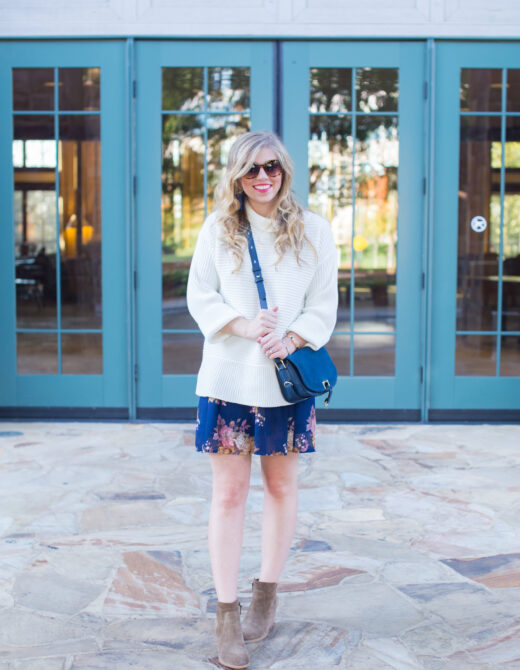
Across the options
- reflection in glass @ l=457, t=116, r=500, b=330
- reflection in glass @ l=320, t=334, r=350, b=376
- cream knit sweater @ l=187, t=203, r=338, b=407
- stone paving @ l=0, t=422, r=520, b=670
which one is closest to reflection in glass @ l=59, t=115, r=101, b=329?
stone paving @ l=0, t=422, r=520, b=670

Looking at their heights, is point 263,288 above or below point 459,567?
above

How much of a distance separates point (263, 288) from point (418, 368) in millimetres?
3412

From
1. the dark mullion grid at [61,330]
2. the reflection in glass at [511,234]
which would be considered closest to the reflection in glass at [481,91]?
the reflection in glass at [511,234]

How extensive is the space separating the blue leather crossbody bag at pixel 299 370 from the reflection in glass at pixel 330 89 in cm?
331

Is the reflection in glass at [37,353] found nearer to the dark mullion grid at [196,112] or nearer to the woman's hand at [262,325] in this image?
the dark mullion grid at [196,112]

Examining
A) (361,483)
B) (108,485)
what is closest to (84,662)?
(108,485)

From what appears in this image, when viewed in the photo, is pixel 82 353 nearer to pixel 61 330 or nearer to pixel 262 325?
pixel 61 330

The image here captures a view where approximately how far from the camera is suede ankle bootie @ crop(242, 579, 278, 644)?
250 centimetres

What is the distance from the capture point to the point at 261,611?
2531 millimetres

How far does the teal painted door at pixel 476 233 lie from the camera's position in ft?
18.1

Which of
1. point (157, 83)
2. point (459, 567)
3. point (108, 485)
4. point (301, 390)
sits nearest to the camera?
point (301, 390)

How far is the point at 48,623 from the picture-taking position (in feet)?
8.55

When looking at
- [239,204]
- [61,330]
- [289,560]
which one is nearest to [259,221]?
[239,204]

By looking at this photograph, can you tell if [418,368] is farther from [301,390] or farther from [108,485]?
[301,390]
